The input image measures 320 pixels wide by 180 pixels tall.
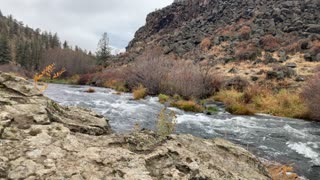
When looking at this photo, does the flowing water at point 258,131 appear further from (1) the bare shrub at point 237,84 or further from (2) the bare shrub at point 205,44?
(2) the bare shrub at point 205,44

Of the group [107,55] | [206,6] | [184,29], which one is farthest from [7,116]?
[206,6]

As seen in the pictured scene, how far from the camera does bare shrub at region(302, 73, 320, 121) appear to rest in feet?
47.4

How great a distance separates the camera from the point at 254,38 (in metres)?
41.1

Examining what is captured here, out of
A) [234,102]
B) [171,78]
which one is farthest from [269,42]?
[234,102]

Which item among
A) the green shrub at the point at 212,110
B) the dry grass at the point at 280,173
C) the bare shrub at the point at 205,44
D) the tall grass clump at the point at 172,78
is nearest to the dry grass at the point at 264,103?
the green shrub at the point at 212,110

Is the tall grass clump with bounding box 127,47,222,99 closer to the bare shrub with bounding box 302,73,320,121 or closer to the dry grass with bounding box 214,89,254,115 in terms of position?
the dry grass with bounding box 214,89,254,115

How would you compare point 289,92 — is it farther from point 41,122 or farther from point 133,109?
point 41,122

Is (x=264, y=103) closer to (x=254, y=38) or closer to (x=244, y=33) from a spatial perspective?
(x=254, y=38)

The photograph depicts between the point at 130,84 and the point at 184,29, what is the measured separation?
34.8 metres

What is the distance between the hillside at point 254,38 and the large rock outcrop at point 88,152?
2068cm

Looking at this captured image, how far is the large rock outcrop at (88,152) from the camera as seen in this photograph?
8.04 ft

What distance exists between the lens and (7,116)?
9.62ft

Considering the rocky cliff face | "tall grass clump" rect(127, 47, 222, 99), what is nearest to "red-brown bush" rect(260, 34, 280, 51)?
the rocky cliff face

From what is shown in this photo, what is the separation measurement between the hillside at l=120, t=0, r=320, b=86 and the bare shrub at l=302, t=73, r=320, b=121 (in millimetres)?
7233
